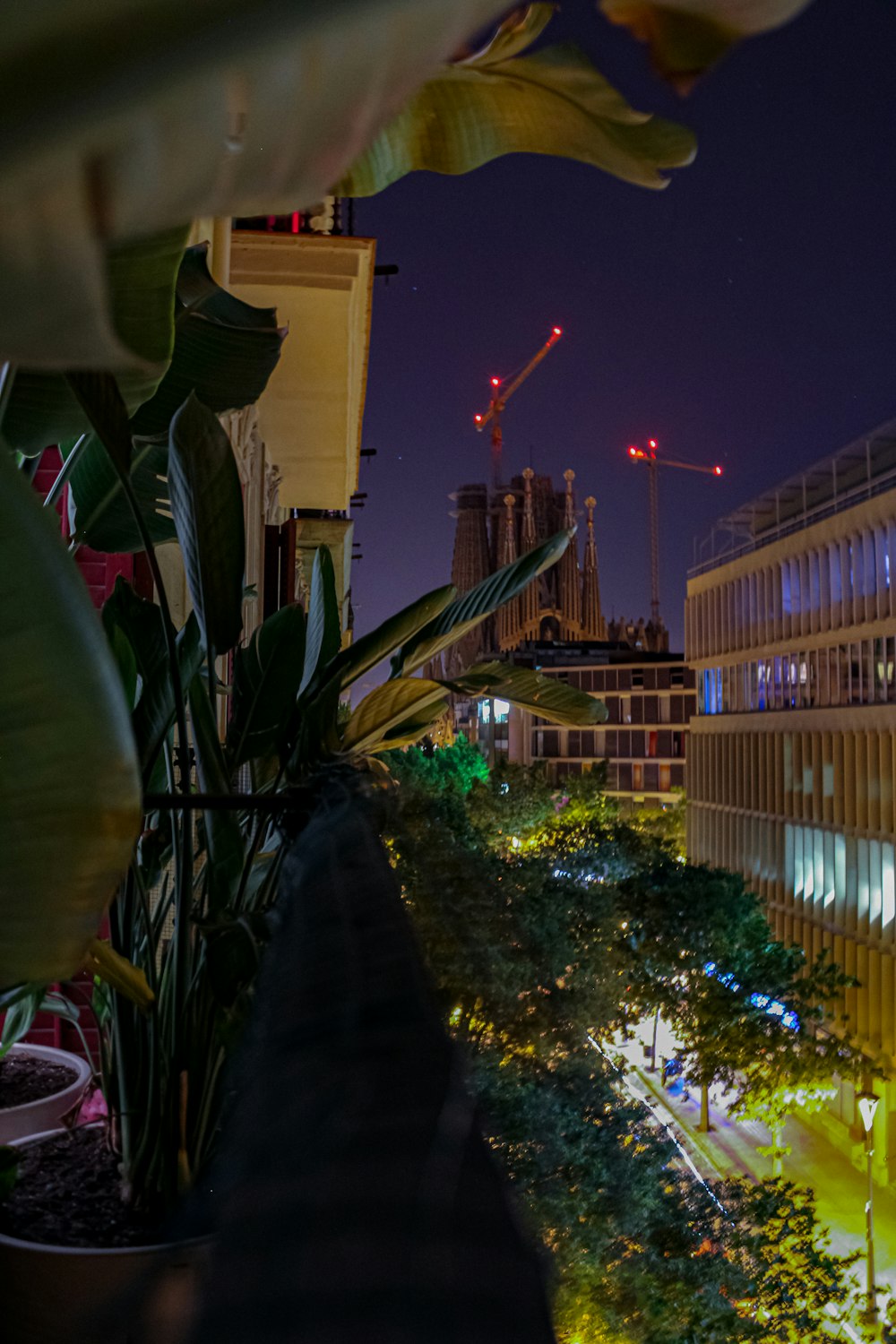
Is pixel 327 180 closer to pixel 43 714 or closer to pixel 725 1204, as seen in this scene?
pixel 43 714

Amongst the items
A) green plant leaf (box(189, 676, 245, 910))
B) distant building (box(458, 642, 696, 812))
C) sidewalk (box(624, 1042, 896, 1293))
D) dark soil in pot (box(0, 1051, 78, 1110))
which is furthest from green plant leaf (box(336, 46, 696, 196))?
distant building (box(458, 642, 696, 812))

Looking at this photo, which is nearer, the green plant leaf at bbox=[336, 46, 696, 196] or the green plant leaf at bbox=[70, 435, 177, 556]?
the green plant leaf at bbox=[336, 46, 696, 196]

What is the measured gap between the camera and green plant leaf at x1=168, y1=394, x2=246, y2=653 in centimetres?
124

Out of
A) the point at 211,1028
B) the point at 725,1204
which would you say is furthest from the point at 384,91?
the point at 725,1204

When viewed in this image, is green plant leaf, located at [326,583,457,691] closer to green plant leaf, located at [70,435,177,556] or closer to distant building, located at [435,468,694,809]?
green plant leaf, located at [70,435,177,556]

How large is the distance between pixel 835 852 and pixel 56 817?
29.7 metres

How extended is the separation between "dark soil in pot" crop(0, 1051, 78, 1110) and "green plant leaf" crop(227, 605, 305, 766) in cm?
95

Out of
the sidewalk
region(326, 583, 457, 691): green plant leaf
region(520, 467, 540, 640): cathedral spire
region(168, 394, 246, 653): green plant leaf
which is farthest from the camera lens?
region(520, 467, 540, 640): cathedral spire

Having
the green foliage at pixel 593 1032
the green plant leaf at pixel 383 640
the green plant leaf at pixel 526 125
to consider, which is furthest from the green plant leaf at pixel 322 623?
the green plant leaf at pixel 526 125

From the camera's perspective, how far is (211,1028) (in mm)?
1485

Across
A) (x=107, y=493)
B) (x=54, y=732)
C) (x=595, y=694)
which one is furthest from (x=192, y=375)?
(x=595, y=694)

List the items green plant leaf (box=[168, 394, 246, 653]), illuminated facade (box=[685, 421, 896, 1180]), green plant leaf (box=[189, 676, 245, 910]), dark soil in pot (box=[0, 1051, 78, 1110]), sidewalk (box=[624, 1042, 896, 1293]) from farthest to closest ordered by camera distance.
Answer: illuminated facade (box=[685, 421, 896, 1180]) < sidewalk (box=[624, 1042, 896, 1293]) < dark soil in pot (box=[0, 1051, 78, 1110]) < green plant leaf (box=[189, 676, 245, 910]) < green plant leaf (box=[168, 394, 246, 653])

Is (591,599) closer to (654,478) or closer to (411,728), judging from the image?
(654,478)

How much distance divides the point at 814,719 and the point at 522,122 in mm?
30452
